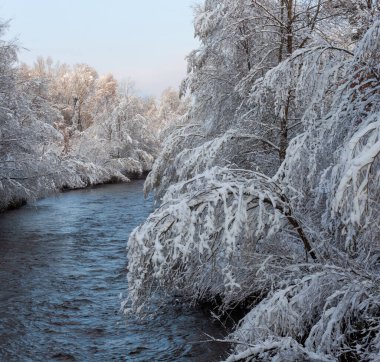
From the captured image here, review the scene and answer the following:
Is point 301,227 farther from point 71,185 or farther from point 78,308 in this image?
point 71,185

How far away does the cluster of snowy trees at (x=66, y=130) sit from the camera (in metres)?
18.1

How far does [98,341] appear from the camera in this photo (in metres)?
7.31

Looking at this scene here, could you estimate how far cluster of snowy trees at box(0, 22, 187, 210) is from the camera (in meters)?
18.1

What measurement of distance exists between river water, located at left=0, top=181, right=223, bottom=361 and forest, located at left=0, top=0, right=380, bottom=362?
57 cm

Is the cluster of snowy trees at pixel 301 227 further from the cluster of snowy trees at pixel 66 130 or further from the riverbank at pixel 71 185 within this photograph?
the riverbank at pixel 71 185

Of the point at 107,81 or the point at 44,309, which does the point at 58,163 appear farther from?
the point at 107,81

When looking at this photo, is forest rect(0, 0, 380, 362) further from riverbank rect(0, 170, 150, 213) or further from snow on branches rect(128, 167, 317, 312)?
riverbank rect(0, 170, 150, 213)

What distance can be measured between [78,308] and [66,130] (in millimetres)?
33241

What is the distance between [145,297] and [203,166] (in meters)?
3.97

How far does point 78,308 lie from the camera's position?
349 inches

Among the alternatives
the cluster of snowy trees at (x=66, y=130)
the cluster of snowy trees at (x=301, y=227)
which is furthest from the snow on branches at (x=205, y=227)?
the cluster of snowy trees at (x=66, y=130)

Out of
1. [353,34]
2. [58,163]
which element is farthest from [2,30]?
[353,34]

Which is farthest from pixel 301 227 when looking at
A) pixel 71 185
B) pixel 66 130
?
pixel 66 130

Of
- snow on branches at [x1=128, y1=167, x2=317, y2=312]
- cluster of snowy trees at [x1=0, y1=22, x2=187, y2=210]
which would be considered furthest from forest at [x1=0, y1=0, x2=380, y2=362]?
cluster of snowy trees at [x1=0, y1=22, x2=187, y2=210]
